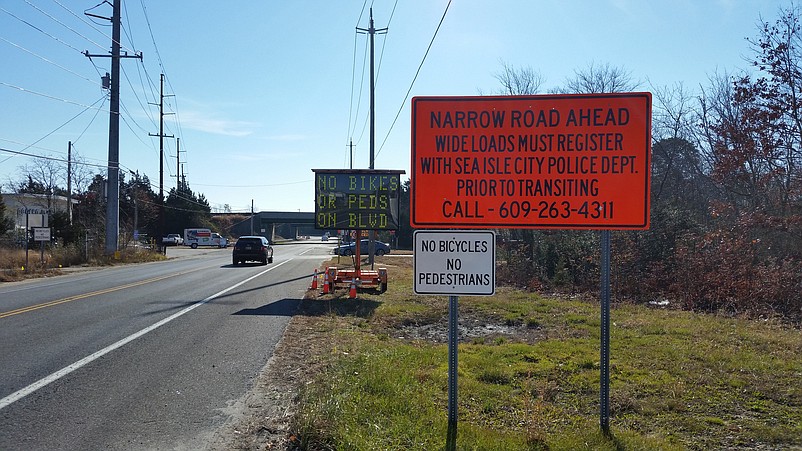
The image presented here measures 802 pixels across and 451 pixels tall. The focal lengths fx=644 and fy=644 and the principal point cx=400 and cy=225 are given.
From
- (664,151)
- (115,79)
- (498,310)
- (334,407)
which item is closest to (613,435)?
(334,407)

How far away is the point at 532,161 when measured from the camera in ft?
18.1

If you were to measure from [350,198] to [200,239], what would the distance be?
71646 millimetres

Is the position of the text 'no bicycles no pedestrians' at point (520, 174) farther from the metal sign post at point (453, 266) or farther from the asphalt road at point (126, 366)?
the asphalt road at point (126, 366)

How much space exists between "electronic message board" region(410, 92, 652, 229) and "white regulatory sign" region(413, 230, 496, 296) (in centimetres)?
20

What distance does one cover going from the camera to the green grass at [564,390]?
207 inches

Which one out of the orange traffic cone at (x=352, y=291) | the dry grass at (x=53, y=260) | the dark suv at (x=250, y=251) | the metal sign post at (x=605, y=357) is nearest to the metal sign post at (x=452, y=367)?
the metal sign post at (x=605, y=357)

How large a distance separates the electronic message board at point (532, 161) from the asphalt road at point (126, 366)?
119 inches

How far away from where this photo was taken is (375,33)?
2981 cm

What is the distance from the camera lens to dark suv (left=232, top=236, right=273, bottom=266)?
38.4 metres

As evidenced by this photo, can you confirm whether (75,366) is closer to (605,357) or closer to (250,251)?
(605,357)

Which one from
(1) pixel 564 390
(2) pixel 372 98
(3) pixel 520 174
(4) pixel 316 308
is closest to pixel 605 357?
(3) pixel 520 174

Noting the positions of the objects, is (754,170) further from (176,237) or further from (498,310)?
(176,237)

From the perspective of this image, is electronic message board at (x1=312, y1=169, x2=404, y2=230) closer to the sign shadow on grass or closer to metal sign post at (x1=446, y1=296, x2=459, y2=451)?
the sign shadow on grass

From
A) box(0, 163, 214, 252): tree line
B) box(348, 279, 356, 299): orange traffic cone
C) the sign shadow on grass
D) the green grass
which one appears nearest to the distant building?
box(0, 163, 214, 252): tree line
